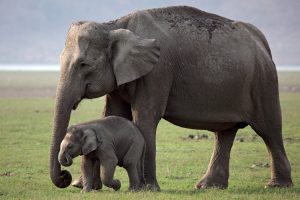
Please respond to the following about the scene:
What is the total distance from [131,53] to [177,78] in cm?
100

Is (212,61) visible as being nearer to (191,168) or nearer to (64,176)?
(64,176)

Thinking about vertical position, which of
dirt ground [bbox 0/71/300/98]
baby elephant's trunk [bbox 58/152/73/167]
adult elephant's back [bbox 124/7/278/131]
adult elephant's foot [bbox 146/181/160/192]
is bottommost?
dirt ground [bbox 0/71/300/98]

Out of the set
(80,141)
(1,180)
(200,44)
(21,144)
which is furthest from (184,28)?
(21,144)

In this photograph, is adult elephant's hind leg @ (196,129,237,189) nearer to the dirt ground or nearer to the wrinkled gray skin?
the wrinkled gray skin

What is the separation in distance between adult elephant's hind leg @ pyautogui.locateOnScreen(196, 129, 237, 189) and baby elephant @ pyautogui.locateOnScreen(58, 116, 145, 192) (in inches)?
82.3

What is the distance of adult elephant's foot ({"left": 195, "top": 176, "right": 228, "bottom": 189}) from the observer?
15.7m

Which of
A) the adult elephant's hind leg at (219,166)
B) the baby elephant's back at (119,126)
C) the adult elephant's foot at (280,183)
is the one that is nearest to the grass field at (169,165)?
the adult elephant's foot at (280,183)

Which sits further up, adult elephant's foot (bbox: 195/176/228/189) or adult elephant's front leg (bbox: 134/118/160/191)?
adult elephant's front leg (bbox: 134/118/160/191)

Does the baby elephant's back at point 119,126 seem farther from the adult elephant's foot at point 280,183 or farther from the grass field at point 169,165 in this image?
the adult elephant's foot at point 280,183

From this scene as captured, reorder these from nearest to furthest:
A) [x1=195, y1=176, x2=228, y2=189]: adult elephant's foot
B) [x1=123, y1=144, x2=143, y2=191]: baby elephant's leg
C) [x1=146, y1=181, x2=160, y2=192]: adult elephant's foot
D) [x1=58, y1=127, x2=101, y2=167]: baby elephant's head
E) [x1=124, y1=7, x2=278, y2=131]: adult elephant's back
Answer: [x1=58, y1=127, x2=101, y2=167]: baby elephant's head → [x1=123, y1=144, x2=143, y2=191]: baby elephant's leg → [x1=146, y1=181, x2=160, y2=192]: adult elephant's foot → [x1=124, y1=7, x2=278, y2=131]: adult elephant's back → [x1=195, y1=176, x2=228, y2=189]: adult elephant's foot

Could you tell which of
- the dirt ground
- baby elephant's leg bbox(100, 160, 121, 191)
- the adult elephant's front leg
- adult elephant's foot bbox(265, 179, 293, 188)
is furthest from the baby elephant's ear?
the dirt ground

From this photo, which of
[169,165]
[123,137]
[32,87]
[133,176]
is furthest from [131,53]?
[32,87]

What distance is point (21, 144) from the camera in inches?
944

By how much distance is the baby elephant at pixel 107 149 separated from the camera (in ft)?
43.5
